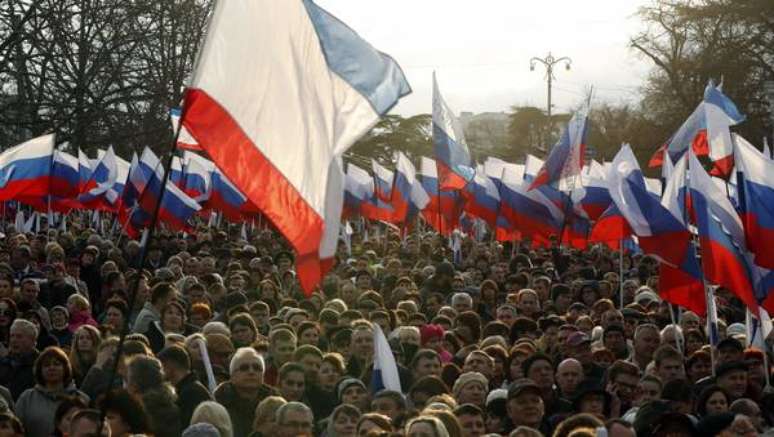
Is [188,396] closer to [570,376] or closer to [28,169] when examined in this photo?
[570,376]

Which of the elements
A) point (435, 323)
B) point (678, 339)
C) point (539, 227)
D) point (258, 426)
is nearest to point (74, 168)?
point (539, 227)

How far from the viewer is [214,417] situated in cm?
707

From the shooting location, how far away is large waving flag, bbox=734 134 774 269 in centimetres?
1029

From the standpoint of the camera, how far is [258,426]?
7.48m

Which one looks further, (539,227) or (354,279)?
(539,227)

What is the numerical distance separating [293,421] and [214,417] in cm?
39

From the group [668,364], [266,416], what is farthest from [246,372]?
[668,364]

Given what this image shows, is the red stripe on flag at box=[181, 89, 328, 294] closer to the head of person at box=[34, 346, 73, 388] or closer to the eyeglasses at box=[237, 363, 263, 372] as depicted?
the eyeglasses at box=[237, 363, 263, 372]

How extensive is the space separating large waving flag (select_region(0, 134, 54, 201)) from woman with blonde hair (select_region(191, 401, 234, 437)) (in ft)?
41.9

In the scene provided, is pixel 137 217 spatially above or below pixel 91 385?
above

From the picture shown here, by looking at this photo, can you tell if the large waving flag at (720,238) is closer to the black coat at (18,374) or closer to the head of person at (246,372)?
the head of person at (246,372)

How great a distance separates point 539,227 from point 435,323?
8271 millimetres

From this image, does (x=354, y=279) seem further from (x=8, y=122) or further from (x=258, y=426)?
(x=8, y=122)

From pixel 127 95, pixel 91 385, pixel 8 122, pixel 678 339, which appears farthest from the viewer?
pixel 127 95
